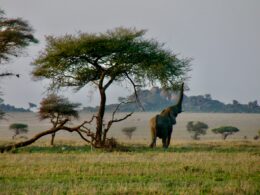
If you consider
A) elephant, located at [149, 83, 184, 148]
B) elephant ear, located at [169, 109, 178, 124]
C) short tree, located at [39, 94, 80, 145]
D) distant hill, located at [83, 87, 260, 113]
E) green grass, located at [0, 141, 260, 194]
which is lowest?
green grass, located at [0, 141, 260, 194]

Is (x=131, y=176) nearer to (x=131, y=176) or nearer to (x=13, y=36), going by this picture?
(x=131, y=176)

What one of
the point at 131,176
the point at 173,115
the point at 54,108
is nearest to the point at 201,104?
the point at 54,108

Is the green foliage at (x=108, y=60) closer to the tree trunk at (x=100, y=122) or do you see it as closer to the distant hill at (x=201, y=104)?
the tree trunk at (x=100, y=122)

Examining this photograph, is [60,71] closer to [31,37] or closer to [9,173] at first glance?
[31,37]

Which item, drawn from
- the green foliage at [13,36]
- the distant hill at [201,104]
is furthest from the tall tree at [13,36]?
the distant hill at [201,104]

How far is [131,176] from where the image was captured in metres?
15.1

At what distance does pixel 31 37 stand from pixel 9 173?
16.9 metres

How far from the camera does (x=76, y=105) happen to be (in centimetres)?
4228

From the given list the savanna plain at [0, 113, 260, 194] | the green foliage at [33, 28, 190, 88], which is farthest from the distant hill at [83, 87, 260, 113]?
the savanna plain at [0, 113, 260, 194]

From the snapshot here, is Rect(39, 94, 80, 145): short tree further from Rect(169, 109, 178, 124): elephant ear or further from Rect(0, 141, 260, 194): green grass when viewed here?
Rect(0, 141, 260, 194): green grass

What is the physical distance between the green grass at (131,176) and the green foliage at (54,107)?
1936 centimetres

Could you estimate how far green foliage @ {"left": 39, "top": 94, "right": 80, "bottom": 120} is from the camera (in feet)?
131

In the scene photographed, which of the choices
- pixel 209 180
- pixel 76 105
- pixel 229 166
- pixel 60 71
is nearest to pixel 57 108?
pixel 76 105

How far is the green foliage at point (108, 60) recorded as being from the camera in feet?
104
